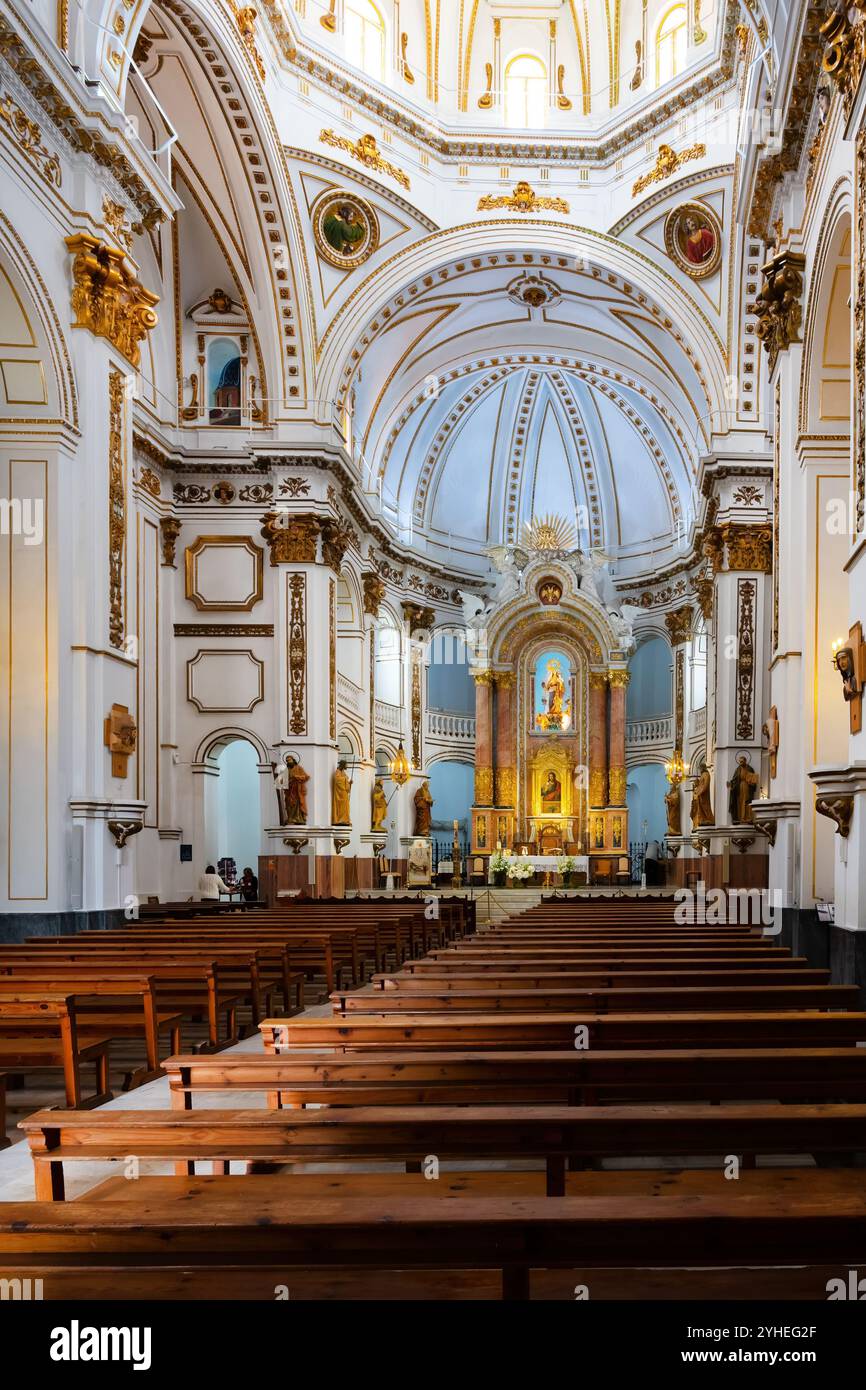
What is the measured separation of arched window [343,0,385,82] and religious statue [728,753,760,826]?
Answer: 14276 mm

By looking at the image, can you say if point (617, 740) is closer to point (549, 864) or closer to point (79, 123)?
point (549, 864)

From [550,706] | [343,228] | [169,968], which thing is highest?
[343,228]

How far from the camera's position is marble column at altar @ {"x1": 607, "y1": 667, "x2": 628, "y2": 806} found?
105 ft

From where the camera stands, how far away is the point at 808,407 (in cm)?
1034

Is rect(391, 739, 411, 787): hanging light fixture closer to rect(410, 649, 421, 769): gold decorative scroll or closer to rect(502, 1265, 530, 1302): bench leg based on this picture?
rect(410, 649, 421, 769): gold decorative scroll

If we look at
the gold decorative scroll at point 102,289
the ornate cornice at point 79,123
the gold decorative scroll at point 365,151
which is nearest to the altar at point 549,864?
the gold decorative scroll at point 365,151

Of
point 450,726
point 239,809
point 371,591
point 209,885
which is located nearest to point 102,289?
point 209,885

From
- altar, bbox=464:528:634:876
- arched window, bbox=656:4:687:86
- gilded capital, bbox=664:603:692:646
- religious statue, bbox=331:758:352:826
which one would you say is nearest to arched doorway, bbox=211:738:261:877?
religious statue, bbox=331:758:352:826

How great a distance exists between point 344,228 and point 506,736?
15399 mm

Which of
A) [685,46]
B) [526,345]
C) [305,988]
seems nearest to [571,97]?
[685,46]

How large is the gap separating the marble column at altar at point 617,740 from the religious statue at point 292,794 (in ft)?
43.7

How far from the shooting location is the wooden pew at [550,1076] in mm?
3404

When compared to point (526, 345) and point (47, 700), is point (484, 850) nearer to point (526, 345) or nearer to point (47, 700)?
point (526, 345)

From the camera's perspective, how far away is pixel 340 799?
21.9m
